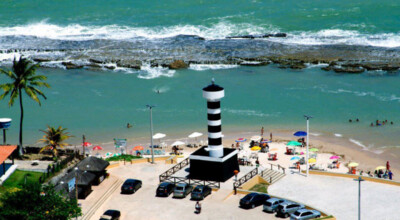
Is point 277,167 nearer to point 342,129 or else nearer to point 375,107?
point 342,129

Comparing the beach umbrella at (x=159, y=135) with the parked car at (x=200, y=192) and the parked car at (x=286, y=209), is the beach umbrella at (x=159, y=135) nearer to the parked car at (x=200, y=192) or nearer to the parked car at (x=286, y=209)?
the parked car at (x=200, y=192)

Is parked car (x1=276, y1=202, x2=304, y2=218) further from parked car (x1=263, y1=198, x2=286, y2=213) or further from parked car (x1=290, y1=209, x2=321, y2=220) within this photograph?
parked car (x1=290, y1=209, x2=321, y2=220)

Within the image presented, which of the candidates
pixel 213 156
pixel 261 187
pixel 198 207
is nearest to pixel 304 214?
pixel 198 207

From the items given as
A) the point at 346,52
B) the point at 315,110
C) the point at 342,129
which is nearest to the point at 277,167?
the point at 342,129

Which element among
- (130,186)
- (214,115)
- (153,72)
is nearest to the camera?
(130,186)

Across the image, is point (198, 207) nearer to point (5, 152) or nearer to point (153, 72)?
point (5, 152)
